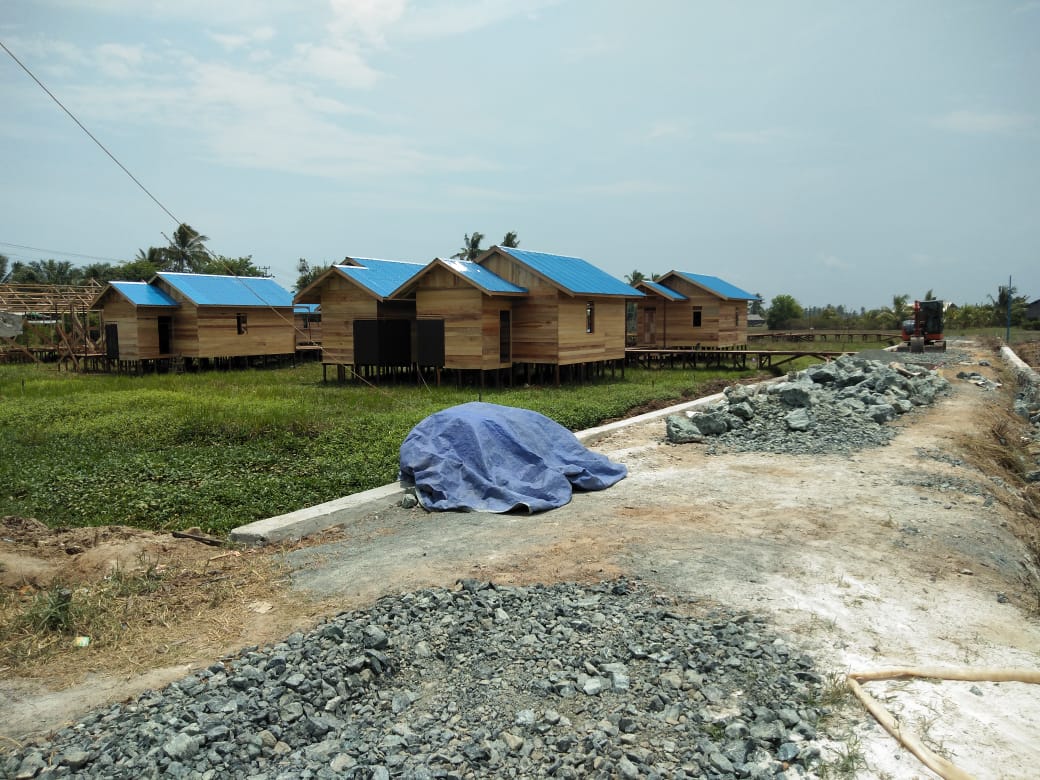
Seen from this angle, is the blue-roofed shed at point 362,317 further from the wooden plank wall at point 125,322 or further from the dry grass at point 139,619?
the dry grass at point 139,619

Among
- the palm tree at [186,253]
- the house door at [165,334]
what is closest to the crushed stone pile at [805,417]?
the house door at [165,334]

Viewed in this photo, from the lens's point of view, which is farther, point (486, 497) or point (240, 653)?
point (486, 497)

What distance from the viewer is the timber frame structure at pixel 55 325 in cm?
3137

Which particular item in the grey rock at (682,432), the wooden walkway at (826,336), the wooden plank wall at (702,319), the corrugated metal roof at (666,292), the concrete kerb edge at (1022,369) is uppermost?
the corrugated metal roof at (666,292)

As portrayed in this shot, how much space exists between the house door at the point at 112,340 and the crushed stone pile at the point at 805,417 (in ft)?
76.6

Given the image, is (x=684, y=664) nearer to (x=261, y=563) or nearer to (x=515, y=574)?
(x=515, y=574)

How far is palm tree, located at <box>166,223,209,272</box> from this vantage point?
1981 inches

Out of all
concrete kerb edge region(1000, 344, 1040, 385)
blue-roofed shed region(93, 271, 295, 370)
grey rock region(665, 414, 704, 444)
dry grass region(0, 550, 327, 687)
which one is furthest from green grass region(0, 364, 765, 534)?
concrete kerb edge region(1000, 344, 1040, 385)

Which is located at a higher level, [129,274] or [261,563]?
[129,274]

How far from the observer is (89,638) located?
16.9ft

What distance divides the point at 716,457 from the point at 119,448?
30.5ft

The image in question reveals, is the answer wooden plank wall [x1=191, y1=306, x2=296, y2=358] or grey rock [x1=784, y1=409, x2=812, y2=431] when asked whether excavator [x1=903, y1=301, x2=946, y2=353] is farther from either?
wooden plank wall [x1=191, y1=306, x2=296, y2=358]

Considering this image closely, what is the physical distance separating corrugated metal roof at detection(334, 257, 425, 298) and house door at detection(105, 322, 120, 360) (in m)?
10.8

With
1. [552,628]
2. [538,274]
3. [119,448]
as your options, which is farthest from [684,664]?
[538,274]
